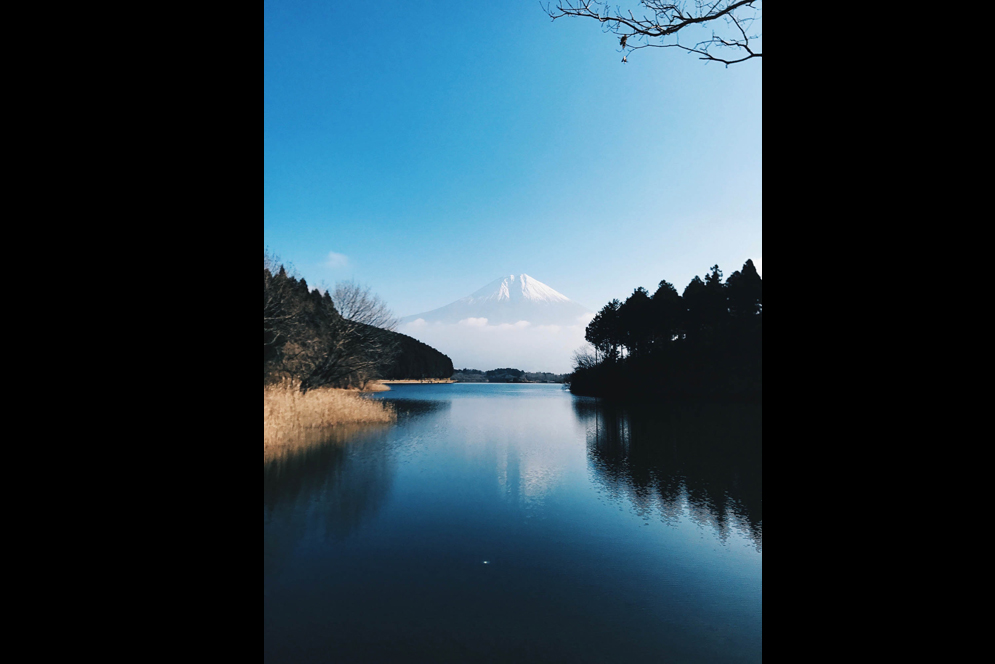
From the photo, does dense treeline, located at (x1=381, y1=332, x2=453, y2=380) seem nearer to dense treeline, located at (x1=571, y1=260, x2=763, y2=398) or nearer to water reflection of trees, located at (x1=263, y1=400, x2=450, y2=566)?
dense treeline, located at (x1=571, y1=260, x2=763, y2=398)

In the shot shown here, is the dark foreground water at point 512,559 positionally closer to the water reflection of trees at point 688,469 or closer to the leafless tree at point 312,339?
the water reflection of trees at point 688,469

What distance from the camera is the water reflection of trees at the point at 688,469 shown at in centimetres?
555

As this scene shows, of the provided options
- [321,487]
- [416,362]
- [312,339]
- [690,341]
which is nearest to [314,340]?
[312,339]

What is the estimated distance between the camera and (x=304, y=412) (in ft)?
38.8

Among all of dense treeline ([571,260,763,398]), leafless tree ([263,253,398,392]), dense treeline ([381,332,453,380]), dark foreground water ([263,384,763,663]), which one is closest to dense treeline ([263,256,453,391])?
leafless tree ([263,253,398,392])

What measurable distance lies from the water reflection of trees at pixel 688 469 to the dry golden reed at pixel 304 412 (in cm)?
789

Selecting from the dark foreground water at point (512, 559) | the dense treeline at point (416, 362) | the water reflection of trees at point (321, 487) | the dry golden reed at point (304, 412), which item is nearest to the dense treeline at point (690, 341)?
the dark foreground water at point (512, 559)

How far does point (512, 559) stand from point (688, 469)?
5247mm

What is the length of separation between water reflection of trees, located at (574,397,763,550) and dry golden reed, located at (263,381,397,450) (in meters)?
7.89

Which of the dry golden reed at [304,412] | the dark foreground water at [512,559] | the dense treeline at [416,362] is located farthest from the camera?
the dense treeline at [416,362]

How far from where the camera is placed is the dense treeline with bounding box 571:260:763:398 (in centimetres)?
2438

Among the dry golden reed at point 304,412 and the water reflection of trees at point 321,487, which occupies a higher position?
A: the dry golden reed at point 304,412
